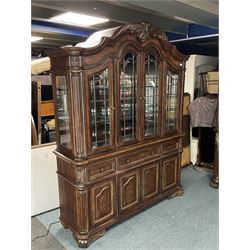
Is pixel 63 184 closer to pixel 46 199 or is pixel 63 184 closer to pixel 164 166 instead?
pixel 46 199

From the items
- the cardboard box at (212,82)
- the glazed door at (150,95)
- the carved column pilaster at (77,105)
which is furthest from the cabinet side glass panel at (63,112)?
the cardboard box at (212,82)

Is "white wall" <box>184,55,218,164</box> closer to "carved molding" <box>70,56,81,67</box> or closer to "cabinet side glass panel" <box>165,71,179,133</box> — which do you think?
"cabinet side glass panel" <box>165,71,179,133</box>

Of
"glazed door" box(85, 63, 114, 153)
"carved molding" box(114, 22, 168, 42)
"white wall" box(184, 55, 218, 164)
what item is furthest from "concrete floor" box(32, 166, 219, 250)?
"carved molding" box(114, 22, 168, 42)

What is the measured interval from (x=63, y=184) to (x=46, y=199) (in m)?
0.58

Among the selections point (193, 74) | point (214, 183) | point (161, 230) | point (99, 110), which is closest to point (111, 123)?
point (99, 110)

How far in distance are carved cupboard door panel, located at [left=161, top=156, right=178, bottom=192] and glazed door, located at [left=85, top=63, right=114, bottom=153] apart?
0.93m

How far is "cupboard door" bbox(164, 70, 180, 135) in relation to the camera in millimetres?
3071

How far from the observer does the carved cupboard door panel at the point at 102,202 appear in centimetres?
247

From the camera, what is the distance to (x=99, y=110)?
2.46 m

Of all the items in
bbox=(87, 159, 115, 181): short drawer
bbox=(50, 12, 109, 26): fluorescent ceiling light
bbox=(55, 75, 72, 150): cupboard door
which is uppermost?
bbox=(50, 12, 109, 26): fluorescent ceiling light

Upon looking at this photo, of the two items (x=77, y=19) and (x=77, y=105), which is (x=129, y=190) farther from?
(x=77, y=19)
